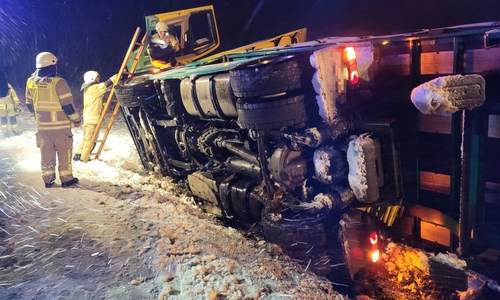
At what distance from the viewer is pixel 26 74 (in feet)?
78.8

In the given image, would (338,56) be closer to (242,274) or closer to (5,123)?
(242,274)

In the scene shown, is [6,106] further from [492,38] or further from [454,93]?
[492,38]

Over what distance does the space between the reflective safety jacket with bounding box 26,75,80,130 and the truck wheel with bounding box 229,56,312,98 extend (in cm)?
389

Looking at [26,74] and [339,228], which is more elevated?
[26,74]

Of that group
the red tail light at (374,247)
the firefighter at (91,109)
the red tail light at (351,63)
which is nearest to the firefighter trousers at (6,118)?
the firefighter at (91,109)

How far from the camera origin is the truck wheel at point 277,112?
117 inches

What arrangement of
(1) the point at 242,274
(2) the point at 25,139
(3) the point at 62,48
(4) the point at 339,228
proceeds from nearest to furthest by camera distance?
(1) the point at 242,274 < (4) the point at 339,228 < (2) the point at 25,139 < (3) the point at 62,48

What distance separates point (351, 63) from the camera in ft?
9.75

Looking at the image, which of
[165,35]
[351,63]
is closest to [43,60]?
[165,35]

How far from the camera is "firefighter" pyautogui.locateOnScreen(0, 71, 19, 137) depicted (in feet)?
33.8

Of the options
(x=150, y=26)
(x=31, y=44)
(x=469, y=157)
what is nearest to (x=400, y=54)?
(x=469, y=157)

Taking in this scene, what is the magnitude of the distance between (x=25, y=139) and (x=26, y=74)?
16.6 m

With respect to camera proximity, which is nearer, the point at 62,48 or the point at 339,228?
the point at 339,228

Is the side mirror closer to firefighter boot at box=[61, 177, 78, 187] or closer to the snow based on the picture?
the snow
